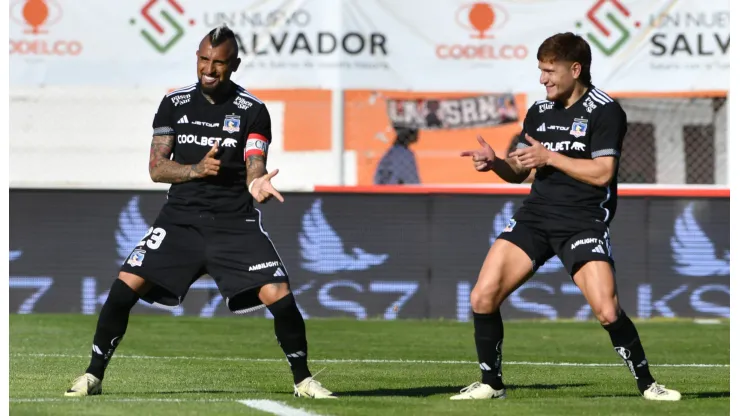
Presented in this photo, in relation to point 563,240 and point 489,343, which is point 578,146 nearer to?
point 563,240

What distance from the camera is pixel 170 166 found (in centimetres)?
866

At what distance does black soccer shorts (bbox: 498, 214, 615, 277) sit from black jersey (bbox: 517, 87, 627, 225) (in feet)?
0.19

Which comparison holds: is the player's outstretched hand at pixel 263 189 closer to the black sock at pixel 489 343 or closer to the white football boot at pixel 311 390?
the white football boot at pixel 311 390

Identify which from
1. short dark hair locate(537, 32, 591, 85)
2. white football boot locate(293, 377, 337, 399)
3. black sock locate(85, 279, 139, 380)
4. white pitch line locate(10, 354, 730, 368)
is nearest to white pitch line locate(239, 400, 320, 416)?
white football boot locate(293, 377, 337, 399)

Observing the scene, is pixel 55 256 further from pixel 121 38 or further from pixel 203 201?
pixel 203 201

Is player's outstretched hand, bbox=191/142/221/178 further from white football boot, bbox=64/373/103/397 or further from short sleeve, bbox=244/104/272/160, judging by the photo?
white football boot, bbox=64/373/103/397

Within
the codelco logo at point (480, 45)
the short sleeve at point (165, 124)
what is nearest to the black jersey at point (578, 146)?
the short sleeve at point (165, 124)

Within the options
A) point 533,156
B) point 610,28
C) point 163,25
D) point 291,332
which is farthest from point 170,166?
point 610,28

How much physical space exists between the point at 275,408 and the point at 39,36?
12745 mm

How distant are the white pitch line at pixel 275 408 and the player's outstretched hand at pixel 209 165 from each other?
4.31 feet

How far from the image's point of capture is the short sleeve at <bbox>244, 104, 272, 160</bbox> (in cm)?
862

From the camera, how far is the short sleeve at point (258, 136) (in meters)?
8.62

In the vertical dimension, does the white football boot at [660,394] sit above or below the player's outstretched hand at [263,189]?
below

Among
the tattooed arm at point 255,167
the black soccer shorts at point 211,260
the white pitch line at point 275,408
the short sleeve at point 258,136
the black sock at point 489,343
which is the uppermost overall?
the short sleeve at point 258,136
